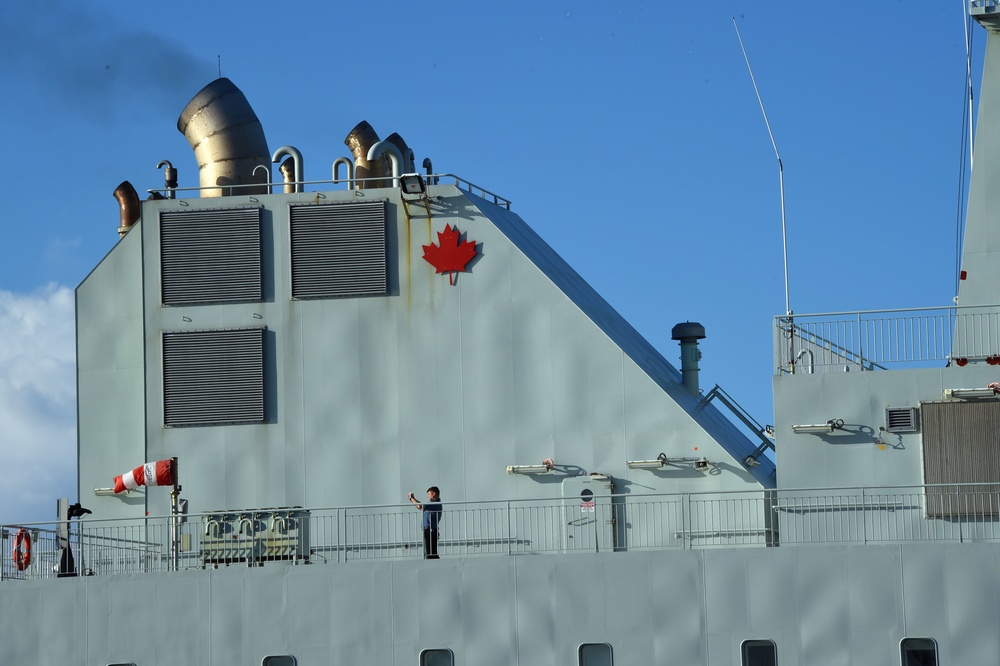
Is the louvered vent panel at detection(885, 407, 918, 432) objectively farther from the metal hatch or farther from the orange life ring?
the orange life ring

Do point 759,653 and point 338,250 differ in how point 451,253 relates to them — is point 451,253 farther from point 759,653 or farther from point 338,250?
point 759,653

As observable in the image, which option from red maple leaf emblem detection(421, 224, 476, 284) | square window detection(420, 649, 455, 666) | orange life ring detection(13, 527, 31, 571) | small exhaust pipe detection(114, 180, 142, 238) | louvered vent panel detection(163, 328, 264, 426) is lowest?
square window detection(420, 649, 455, 666)

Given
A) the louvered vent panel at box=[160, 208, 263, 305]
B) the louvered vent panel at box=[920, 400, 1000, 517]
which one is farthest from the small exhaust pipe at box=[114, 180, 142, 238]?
the louvered vent panel at box=[920, 400, 1000, 517]

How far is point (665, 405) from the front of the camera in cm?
2873

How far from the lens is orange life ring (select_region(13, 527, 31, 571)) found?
93.9ft

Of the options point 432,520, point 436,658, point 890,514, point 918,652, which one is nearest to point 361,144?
point 432,520

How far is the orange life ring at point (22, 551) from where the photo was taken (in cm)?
2861

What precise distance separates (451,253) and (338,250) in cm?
203

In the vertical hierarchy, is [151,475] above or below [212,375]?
below

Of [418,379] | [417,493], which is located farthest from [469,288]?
[417,493]

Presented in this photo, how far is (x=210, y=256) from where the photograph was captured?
99.7 ft

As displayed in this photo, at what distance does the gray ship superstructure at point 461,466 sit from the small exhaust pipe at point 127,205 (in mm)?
2419

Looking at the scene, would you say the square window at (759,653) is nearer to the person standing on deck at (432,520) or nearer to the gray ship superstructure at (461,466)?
the gray ship superstructure at (461,466)

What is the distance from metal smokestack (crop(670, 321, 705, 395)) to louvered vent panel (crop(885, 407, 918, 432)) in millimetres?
4070
